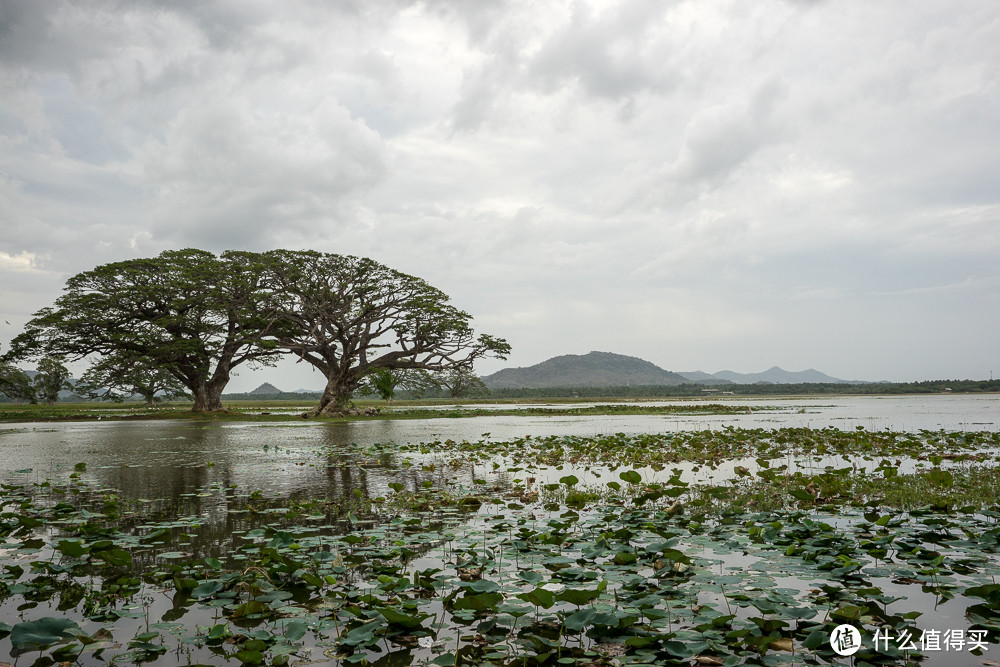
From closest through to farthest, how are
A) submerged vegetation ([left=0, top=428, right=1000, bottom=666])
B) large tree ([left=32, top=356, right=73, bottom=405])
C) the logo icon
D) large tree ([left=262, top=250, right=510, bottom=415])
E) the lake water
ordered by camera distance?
the logo icon → submerged vegetation ([left=0, top=428, right=1000, bottom=666]) → the lake water → large tree ([left=262, top=250, right=510, bottom=415]) → large tree ([left=32, top=356, right=73, bottom=405])

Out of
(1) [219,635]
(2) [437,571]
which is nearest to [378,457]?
(2) [437,571]

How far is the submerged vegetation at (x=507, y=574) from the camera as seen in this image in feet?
11.1

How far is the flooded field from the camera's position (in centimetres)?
338

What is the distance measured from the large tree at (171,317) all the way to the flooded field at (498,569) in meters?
27.0

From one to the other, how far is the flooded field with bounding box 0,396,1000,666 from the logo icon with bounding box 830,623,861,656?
0.17 feet

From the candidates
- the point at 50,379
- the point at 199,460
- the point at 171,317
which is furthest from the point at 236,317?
the point at 50,379

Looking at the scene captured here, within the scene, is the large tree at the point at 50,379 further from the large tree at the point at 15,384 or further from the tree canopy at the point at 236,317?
the tree canopy at the point at 236,317

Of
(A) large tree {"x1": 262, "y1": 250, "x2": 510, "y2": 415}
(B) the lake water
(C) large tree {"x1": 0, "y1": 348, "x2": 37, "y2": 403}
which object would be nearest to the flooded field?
(B) the lake water

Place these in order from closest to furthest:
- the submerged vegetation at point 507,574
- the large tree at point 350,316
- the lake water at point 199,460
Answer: the submerged vegetation at point 507,574 → the lake water at point 199,460 → the large tree at point 350,316

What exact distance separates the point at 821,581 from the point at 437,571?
9.69 ft

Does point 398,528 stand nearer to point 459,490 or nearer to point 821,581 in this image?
point 459,490

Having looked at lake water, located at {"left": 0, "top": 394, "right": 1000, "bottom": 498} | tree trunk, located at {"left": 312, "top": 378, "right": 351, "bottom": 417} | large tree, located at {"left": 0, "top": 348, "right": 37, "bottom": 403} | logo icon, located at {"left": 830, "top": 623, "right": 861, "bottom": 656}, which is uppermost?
large tree, located at {"left": 0, "top": 348, "right": 37, "bottom": 403}

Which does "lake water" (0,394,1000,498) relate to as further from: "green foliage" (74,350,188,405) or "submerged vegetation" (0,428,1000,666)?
"green foliage" (74,350,188,405)

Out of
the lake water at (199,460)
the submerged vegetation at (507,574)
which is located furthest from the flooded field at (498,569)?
the lake water at (199,460)
